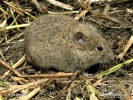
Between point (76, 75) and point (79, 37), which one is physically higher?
point (79, 37)

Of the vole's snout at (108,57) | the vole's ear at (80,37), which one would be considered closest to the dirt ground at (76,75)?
the vole's snout at (108,57)

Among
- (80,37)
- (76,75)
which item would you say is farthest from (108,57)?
(76,75)

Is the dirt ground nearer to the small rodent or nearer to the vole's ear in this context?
the small rodent

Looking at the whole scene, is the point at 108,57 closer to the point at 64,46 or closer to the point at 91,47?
the point at 91,47

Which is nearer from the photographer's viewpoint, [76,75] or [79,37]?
[76,75]

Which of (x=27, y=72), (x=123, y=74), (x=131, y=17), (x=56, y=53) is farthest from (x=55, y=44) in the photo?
(x=131, y=17)

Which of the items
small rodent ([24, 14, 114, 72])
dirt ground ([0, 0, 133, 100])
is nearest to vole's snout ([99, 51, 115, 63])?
small rodent ([24, 14, 114, 72])

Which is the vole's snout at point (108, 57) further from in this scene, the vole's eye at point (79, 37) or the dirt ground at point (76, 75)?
the vole's eye at point (79, 37)

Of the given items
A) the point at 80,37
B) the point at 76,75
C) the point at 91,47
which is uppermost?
the point at 80,37
